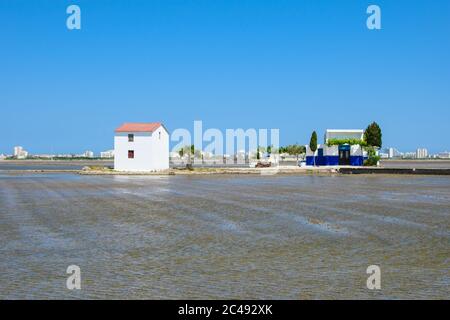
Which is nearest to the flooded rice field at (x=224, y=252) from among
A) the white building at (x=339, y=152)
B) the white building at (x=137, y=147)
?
the white building at (x=137, y=147)

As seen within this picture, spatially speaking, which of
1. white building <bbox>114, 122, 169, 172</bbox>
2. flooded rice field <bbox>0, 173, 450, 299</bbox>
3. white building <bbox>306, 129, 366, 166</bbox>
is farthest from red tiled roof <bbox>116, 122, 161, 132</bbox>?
flooded rice field <bbox>0, 173, 450, 299</bbox>

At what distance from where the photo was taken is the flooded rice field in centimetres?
849

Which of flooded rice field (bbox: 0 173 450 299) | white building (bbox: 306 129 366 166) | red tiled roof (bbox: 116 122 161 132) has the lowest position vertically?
flooded rice field (bbox: 0 173 450 299)

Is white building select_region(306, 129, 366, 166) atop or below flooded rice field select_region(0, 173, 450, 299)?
atop

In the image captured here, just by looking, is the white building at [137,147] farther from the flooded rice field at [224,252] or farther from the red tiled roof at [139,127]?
the flooded rice field at [224,252]

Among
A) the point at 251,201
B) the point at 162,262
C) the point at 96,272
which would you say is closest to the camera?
the point at 96,272

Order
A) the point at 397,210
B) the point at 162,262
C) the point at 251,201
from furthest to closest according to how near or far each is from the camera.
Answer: the point at 251,201
the point at 397,210
the point at 162,262

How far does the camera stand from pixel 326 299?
310 inches

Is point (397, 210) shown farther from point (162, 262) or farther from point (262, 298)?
point (262, 298)

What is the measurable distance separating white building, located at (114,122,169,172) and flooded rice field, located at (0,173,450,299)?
44.4 metres

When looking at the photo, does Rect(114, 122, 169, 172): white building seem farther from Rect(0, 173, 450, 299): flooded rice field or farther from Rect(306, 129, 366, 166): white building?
Rect(0, 173, 450, 299): flooded rice field
